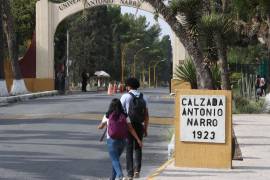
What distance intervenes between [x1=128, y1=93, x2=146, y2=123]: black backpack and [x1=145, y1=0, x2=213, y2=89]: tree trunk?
290 centimetres

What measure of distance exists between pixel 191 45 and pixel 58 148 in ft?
12.7

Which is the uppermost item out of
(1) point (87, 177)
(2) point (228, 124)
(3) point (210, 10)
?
(3) point (210, 10)

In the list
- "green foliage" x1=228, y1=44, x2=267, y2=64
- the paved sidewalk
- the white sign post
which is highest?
"green foliage" x1=228, y1=44, x2=267, y2=64

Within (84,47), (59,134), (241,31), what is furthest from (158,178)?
(84,47)

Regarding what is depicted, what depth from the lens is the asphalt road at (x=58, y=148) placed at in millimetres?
12477

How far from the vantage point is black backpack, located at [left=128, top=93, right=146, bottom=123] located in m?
11.6

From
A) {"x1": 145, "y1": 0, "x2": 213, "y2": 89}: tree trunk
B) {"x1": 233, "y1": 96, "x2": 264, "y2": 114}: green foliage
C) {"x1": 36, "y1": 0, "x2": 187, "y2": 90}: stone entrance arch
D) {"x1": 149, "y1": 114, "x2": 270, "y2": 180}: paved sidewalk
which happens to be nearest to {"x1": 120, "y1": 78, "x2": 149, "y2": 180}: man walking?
{"x1": 149, "y1": 114, "x2": 270, "y2": 180}: paved sidewalk

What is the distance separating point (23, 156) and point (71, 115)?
11.2 m

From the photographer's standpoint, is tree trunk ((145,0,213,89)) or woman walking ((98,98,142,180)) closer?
woman walking ((98,98,142,180))

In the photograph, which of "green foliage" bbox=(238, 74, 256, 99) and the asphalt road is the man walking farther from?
"green foliage" bbox=(238, 74, 256, 99)

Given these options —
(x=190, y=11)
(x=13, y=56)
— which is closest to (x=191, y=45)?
(x=190, y=11)

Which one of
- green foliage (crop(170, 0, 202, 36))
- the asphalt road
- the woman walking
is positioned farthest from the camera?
green foliage (crop(170, 0, 202, 36))

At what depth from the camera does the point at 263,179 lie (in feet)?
37.1

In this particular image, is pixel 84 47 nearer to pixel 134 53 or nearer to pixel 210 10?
pixel 134 53
